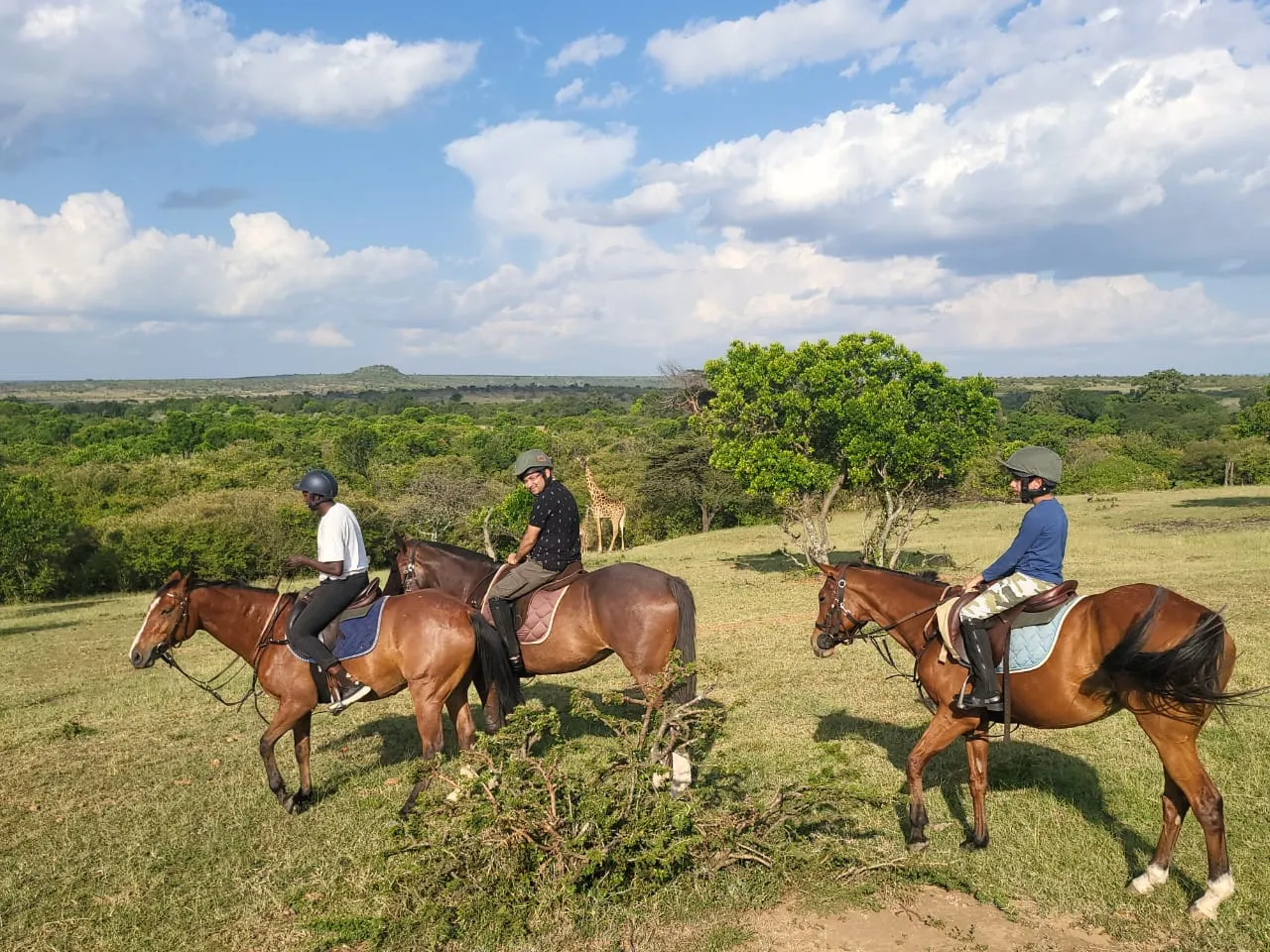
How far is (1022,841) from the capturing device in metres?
6.08

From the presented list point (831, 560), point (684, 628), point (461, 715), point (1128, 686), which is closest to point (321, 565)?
point (461, 715)

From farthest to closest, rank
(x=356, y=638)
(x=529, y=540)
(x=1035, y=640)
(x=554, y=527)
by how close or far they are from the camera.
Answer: (x=554, y=527)
(x=529, y=540)
(x=356, y=638)
(x=1035, y=640)

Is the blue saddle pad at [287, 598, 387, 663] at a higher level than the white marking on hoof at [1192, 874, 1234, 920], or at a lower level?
higher

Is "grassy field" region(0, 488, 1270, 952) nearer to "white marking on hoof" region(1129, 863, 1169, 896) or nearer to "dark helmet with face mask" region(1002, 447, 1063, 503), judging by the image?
"white marking on hoof" region(1129, 863, 1169, 896)

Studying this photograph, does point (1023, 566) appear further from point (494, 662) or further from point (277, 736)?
point (277, 736)

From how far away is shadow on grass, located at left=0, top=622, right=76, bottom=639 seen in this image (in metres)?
22.9

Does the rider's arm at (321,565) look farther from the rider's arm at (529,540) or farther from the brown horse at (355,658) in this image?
the rider's arm at (529,540)

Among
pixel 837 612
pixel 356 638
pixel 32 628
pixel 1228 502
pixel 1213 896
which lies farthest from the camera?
pixel 1228 502

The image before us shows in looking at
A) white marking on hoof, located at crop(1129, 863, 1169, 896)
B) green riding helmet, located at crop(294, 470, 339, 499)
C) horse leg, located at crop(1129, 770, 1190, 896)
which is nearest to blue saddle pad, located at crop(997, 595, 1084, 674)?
horse leg, located at crop(1129, 770, 1190, 896)

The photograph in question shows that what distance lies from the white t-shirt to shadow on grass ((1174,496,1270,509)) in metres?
34.9

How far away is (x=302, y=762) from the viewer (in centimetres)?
747

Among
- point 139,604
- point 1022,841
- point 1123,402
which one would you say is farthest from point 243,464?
point 1123,402

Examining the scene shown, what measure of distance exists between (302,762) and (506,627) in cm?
210

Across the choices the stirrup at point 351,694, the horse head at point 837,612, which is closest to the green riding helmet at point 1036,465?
the horse head at point 837,612
